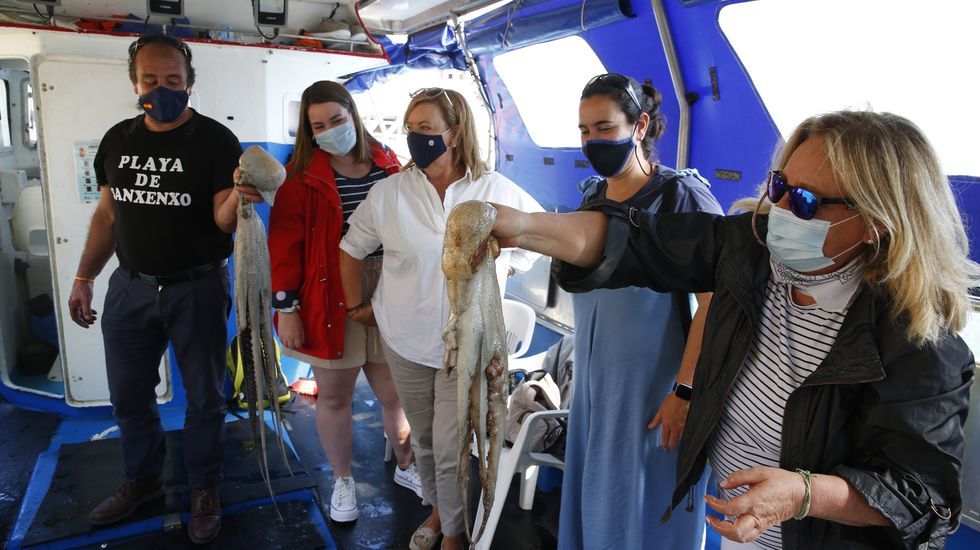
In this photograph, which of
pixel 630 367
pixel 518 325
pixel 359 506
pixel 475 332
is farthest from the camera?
pixel 518 325

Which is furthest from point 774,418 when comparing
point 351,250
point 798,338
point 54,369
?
point 54,369

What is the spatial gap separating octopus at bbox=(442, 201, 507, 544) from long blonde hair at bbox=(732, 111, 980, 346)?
795mm

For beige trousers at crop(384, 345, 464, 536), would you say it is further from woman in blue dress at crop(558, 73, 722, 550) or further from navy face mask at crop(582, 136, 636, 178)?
navy face mask at crop(582, 136, 636, 178)

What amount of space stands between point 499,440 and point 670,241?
0.67 m

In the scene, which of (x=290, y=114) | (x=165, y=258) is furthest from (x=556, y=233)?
(x=290, y=114)

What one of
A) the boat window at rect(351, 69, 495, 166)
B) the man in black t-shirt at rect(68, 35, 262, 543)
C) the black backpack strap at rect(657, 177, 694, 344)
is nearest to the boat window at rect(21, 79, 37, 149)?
the boat window at rect(351, 69, 495, 166)

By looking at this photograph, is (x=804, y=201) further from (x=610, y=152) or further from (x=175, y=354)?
(x=175, y=354)

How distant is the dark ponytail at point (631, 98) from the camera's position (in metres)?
2.38

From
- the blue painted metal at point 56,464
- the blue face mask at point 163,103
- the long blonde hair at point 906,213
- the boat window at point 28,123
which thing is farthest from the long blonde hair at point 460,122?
the boat window at point 28,123

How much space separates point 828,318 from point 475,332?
33.9 inches

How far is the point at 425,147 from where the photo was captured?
9.16ft

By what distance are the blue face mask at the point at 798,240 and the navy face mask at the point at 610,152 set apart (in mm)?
893

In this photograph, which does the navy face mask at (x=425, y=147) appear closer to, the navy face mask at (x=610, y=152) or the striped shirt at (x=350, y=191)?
the striped shirt at (x=350, y=191)

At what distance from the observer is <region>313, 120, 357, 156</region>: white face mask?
3125 millimetres
